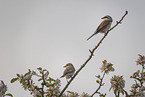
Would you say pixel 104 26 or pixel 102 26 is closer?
pixel 102 26

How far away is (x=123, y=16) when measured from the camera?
3238mm

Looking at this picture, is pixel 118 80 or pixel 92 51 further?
pixel 118 80

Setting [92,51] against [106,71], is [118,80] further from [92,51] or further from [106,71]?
[92,51]

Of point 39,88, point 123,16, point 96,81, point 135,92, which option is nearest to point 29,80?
point 39,88

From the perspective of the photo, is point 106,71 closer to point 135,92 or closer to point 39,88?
point 135,92

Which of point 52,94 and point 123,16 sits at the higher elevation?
point 123,16

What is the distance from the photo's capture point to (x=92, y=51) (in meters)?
3.20

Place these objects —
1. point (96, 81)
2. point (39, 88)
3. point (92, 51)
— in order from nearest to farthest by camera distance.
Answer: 1. point (92, 51)
2. point (39, 88)
3. point (96, 81)

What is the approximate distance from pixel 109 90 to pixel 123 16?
1.91m

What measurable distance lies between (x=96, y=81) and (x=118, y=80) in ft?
1.95

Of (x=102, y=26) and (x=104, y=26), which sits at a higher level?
(x=104, y=26)

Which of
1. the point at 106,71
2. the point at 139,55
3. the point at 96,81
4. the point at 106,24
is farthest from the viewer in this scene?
the point at 106,24

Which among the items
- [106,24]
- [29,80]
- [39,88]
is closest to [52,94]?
[39,88]

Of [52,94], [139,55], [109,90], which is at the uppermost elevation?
[139,55]
